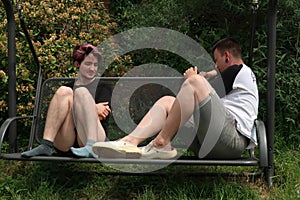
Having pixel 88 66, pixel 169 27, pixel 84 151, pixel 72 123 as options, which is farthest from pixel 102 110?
pixel 169 27

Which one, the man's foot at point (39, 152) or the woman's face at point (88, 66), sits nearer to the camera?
the man's foot at point (39, 152)

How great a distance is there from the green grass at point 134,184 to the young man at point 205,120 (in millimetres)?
296

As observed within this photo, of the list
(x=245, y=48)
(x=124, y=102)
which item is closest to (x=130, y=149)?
(x=124, y=102)

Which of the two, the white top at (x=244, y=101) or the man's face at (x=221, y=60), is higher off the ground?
the man's face at (x=221, y=60)

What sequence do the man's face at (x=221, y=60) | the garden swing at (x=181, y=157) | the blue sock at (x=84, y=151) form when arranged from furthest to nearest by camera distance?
the man's face at (x=221, y=60) < the blue sock at (x=84, y=151) < the garden swing at (x=181, y=157)

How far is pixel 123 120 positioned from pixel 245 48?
1.47 m

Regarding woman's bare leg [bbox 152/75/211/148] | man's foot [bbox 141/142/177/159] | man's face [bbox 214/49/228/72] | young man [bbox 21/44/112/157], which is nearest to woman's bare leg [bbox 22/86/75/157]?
young man [bbox 21/44/112/157]

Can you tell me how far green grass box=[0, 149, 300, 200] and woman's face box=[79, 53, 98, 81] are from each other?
0.75 meters

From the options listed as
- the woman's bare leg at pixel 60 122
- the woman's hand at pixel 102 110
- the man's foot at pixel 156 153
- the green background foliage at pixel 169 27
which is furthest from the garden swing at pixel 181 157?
the green background foliage at pixel 169 27

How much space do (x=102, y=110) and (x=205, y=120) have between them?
36.1 inches

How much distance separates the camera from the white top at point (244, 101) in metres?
3.55

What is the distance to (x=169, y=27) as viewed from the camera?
214 inches

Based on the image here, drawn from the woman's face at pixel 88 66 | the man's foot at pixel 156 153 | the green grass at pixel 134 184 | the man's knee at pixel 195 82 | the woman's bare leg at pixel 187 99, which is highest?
the woman's face at pixel 88 66

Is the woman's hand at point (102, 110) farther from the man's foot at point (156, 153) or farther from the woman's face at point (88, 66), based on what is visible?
the man's foot at point (156, 153)
